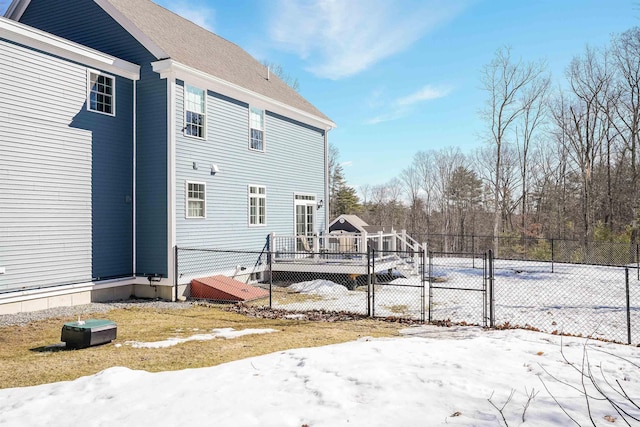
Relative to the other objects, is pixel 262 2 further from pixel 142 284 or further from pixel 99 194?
pixel 142 284

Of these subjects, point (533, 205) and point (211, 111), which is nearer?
point (211, 111)

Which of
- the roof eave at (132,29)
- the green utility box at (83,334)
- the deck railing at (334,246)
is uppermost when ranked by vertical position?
the roof eave at (132,29)

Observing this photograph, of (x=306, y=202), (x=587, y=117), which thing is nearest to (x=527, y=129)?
(x=587, y=117)

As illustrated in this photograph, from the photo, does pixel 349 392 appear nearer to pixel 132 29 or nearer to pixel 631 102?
pixel 132 29

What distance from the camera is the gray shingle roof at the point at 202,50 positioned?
12.0m

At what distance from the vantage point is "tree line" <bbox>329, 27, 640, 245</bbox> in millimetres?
25125

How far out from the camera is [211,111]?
12.7 meters

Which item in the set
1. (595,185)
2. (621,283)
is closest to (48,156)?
(621,283)

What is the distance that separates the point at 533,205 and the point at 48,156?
34688 millimetres

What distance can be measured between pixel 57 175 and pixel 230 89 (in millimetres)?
5600

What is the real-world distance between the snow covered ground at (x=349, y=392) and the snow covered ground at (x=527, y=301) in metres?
3.37

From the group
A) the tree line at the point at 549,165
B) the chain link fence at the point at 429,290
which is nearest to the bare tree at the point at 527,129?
the tree line at the point at 549,165

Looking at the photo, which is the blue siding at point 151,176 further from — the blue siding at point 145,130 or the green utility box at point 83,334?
the green utility box at point 83,334

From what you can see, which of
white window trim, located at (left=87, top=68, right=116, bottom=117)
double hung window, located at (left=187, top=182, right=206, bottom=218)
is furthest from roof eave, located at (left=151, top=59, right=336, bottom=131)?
double hung window, located at (left=187, top=182, right=206, bottom=218)
